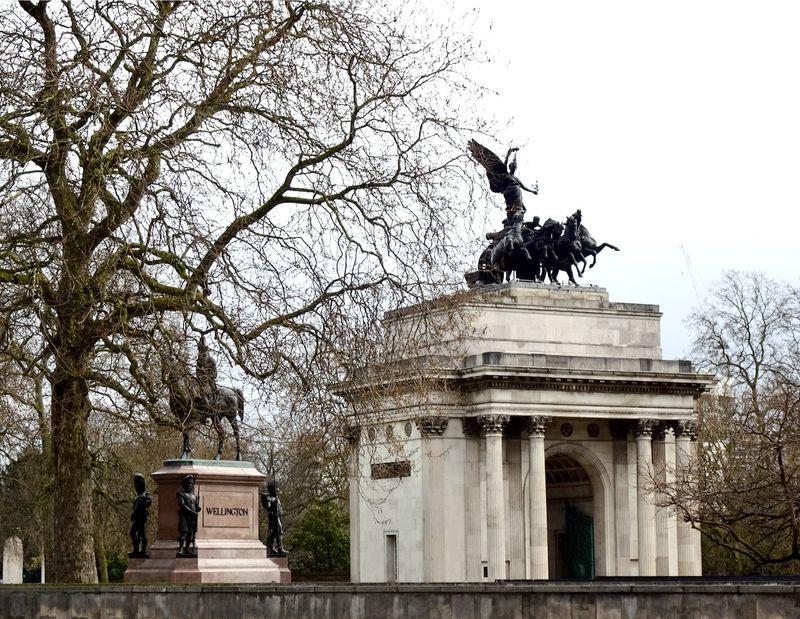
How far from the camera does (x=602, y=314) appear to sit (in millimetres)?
63781

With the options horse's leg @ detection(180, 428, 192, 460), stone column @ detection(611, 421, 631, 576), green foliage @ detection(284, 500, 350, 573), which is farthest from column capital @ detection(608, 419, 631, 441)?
horse's leg @ detection(180, 428, 192, 460)

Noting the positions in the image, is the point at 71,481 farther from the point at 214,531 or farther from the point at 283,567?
the point at 283,567

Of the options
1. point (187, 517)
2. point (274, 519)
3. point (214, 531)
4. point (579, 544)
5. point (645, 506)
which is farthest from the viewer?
point (579, 544)

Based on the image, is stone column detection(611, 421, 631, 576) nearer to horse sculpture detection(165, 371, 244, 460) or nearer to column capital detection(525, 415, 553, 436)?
column capital detection(525, 415, 553, 436)

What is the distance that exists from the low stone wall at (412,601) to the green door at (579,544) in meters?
38.8

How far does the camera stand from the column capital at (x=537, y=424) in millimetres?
61688

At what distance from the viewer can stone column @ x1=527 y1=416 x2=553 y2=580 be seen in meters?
61.0

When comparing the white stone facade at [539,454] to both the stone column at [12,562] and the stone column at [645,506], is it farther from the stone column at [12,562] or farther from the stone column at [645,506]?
the stone column at [12,562]

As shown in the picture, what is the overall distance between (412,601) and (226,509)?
5768 mm

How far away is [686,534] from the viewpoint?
2542 inches

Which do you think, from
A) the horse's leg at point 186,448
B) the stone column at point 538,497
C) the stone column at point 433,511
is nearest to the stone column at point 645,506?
the stone column at point 538,497

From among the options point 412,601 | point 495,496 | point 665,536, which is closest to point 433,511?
point 495,496

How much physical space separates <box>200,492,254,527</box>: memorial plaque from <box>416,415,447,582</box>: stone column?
32.4 metres

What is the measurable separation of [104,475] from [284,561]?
2921 cm
